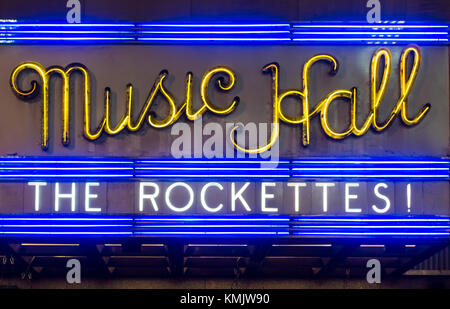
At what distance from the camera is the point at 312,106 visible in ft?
39.9

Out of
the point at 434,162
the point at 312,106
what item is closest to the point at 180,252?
the point at 312,106

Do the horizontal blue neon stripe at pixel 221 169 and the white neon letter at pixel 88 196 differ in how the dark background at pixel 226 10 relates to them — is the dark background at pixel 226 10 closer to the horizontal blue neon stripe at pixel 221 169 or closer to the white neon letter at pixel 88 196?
the horizontal blue neon stripe at pixel 221 169

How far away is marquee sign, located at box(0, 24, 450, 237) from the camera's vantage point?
468 inches

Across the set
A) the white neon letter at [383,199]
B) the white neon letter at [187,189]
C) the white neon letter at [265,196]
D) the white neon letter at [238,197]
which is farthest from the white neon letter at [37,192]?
the white neon letter at [383,199]

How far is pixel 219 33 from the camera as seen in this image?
A: 1220cm

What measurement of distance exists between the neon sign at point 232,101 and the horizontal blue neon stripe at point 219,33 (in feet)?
1.03

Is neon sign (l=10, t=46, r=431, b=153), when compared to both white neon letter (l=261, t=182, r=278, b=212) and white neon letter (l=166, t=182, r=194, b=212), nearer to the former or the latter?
white neon letter (l=261, t=182, r=278, b=212)

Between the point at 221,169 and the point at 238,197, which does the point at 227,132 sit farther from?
the point at 238,197

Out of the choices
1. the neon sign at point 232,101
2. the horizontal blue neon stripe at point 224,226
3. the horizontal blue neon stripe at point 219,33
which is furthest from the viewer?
the horizontal blue neon stripe at point 219,33

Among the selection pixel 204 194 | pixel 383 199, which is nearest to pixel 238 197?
pixel 204 194

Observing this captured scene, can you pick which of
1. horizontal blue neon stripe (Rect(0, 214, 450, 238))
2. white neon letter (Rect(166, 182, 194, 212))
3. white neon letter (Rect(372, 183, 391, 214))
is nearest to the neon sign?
white neon letter (Rect(372, 183, 391, 214))

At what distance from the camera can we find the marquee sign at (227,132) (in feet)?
39.0

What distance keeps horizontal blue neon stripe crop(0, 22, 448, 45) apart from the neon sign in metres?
0.31

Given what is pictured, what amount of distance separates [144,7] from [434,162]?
524cm
